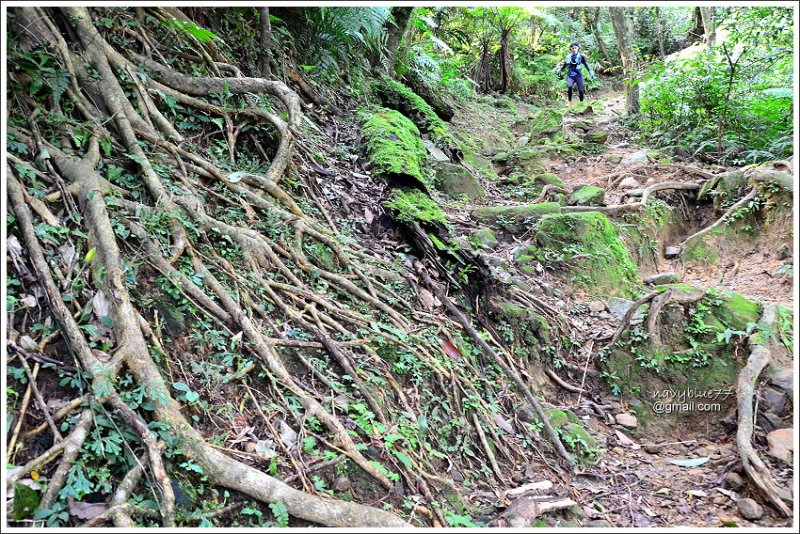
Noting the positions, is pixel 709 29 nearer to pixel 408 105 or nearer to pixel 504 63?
pixel 504 63

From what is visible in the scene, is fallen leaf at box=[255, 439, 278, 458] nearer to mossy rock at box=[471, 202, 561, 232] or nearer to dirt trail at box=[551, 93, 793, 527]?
dirt trail at box=[551, 93, 793, 527]

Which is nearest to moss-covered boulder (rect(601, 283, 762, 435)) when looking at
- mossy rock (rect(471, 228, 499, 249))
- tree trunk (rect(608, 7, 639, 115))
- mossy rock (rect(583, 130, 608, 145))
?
mossy rock (rect(471, 228, 499, 249))

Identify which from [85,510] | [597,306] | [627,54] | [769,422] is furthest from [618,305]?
[627,54]

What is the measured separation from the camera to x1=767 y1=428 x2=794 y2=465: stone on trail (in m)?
3.92

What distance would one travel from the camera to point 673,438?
4.57m

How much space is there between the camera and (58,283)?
287 cm

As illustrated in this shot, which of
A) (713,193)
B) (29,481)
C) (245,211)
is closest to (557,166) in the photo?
(713,193)

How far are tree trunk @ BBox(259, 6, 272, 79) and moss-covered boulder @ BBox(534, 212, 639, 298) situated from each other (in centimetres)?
376

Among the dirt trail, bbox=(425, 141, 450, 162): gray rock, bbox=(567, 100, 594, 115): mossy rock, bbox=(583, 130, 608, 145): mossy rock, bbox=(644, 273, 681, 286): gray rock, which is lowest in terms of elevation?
the dirt trail

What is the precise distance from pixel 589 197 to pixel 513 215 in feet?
5.28

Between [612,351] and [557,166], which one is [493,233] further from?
[557,166]

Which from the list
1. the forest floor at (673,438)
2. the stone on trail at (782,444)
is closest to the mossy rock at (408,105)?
the forest floor at (673,438)

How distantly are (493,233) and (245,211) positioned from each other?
3.59 metres

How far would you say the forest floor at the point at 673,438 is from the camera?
3.64m
